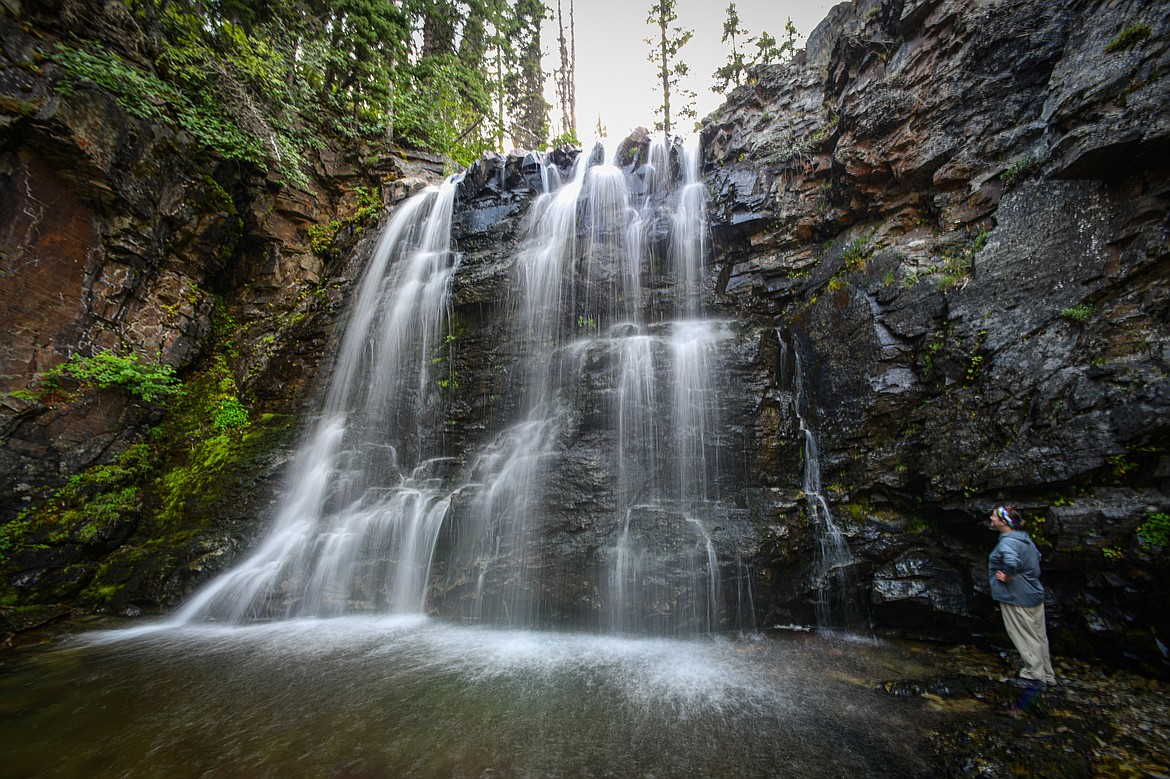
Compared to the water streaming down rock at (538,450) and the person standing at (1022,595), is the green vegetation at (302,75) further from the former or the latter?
the person standing at (1022,595)

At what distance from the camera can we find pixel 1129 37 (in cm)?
482

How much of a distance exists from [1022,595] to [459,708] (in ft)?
16.8

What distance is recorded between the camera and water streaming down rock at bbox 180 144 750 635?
5730 millimetres

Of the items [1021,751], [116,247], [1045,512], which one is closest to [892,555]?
[1045,512]

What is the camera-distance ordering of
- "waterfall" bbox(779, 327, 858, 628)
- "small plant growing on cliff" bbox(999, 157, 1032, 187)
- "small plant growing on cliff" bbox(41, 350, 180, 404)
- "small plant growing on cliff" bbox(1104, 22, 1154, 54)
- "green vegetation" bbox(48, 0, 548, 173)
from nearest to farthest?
"small plant growing on cliff" bbox(1104, 22, 1154, 54) → "waterfall" bbox(779, 327, 858, 628) → "small plant growing on cliff" bbox(999, 157, 1032, 187) → "small plant growing on cliff" bbox(41, 350, 180, 404) → "green vegetation" bbox(48, 0, 548, 173)

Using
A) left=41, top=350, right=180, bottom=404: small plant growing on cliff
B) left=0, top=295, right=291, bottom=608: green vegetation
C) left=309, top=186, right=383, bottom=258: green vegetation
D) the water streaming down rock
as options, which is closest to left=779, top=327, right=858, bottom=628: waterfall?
the water streaming down rock

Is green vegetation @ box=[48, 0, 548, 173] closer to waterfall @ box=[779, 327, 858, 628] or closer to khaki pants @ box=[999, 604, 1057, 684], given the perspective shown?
waterfall @ box=[779, 327, 858, 628]

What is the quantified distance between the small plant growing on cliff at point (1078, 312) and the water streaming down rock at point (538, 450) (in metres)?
3.96

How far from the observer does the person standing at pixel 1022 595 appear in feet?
12.3

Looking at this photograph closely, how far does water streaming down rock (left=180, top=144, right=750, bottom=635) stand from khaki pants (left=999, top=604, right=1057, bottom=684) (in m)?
2.51

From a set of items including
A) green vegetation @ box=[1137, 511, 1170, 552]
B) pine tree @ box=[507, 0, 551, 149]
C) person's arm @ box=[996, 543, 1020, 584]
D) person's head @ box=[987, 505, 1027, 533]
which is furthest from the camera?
pine tree @ box=[507, 0, 551, 149]

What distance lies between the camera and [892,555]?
5.12 m

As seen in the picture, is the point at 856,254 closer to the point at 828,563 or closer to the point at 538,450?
the point at 828,563

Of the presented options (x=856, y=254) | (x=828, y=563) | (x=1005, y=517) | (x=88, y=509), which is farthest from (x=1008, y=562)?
(x=88, y=509)
